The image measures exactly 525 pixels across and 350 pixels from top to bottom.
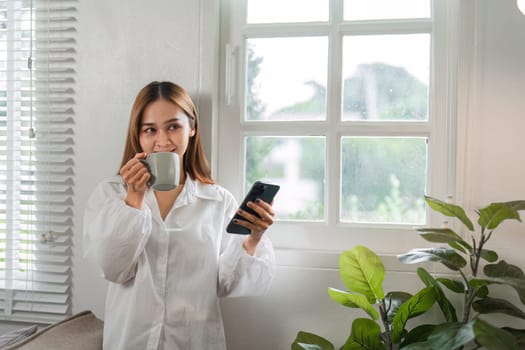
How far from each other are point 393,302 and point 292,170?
24.7 inches

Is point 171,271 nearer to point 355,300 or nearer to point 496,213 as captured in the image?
point 355,300

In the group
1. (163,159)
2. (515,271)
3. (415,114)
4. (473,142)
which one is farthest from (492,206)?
(163,159)

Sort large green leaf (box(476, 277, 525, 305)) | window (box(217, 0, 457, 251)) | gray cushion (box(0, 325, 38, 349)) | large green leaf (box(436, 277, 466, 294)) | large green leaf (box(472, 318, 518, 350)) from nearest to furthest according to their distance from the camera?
1. large green leaf (box(472, 318, 518, 350))
2. large green leaf (box(476, 277, 525, 305))
3. large green leaf (box(436, 277, 466, 294))
4. gray cushion (box(0, 325, 38, 349))
5. window (box(217, 0, 457, 251))

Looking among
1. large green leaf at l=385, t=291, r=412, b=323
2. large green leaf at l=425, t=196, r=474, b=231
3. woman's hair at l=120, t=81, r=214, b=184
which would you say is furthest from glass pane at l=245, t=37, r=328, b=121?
large green leaf at l=385, t=291, r=412, b=323

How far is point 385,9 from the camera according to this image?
1.77 metres

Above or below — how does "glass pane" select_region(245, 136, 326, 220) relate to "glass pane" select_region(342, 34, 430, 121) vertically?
below

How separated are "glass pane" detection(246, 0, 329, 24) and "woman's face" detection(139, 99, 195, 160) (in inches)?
23.6

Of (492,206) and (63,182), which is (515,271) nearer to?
(492,206)

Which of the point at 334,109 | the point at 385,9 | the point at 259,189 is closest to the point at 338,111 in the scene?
the point at 334,109

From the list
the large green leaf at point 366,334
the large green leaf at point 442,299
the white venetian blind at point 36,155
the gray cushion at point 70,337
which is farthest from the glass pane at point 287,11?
the gray cushion at point 70,337

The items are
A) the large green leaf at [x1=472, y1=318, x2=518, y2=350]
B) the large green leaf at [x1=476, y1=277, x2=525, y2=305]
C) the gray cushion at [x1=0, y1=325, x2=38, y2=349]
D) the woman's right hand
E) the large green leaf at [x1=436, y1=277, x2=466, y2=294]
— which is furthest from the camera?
the gray cushion at [x1=0, y1=325, x2=38, y2=349]

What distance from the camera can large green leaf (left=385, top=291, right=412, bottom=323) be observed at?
1.42 m

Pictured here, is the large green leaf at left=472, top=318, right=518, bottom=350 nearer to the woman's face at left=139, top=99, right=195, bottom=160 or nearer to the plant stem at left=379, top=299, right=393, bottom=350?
the plant stem at left=379, top=299, right=393, bottom=350

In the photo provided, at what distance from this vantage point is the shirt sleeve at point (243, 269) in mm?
1453
